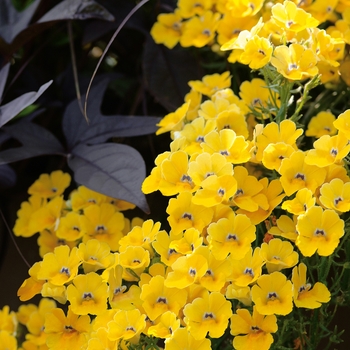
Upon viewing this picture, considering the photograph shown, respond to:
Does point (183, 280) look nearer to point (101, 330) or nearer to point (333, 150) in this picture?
point (101, 330)

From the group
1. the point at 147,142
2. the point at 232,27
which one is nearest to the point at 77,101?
the point at 147,142

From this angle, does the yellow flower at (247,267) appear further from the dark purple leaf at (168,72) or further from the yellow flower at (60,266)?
the dark purple leaf at (168,72)

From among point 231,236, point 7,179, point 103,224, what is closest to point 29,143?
point 7,179

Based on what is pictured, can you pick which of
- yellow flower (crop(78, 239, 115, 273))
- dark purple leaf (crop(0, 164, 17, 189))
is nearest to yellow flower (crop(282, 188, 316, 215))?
yellow flower (crop(78, 239, 115, 273))

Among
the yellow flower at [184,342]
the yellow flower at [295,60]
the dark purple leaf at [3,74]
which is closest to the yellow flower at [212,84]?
A: the yellow flower at [295,60]

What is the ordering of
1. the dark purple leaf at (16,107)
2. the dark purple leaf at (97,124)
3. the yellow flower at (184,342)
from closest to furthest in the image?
the yellow flower at (184,342) → the dark purple leaf at (16,107) → the dark purple leaf at (97,124)

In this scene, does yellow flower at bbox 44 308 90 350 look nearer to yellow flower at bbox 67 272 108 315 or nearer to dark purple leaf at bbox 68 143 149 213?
yellow flower at bbox 67 272 108 315

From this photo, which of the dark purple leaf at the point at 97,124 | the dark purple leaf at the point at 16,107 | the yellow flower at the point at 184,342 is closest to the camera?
the yellow flower at the point at 184,342
